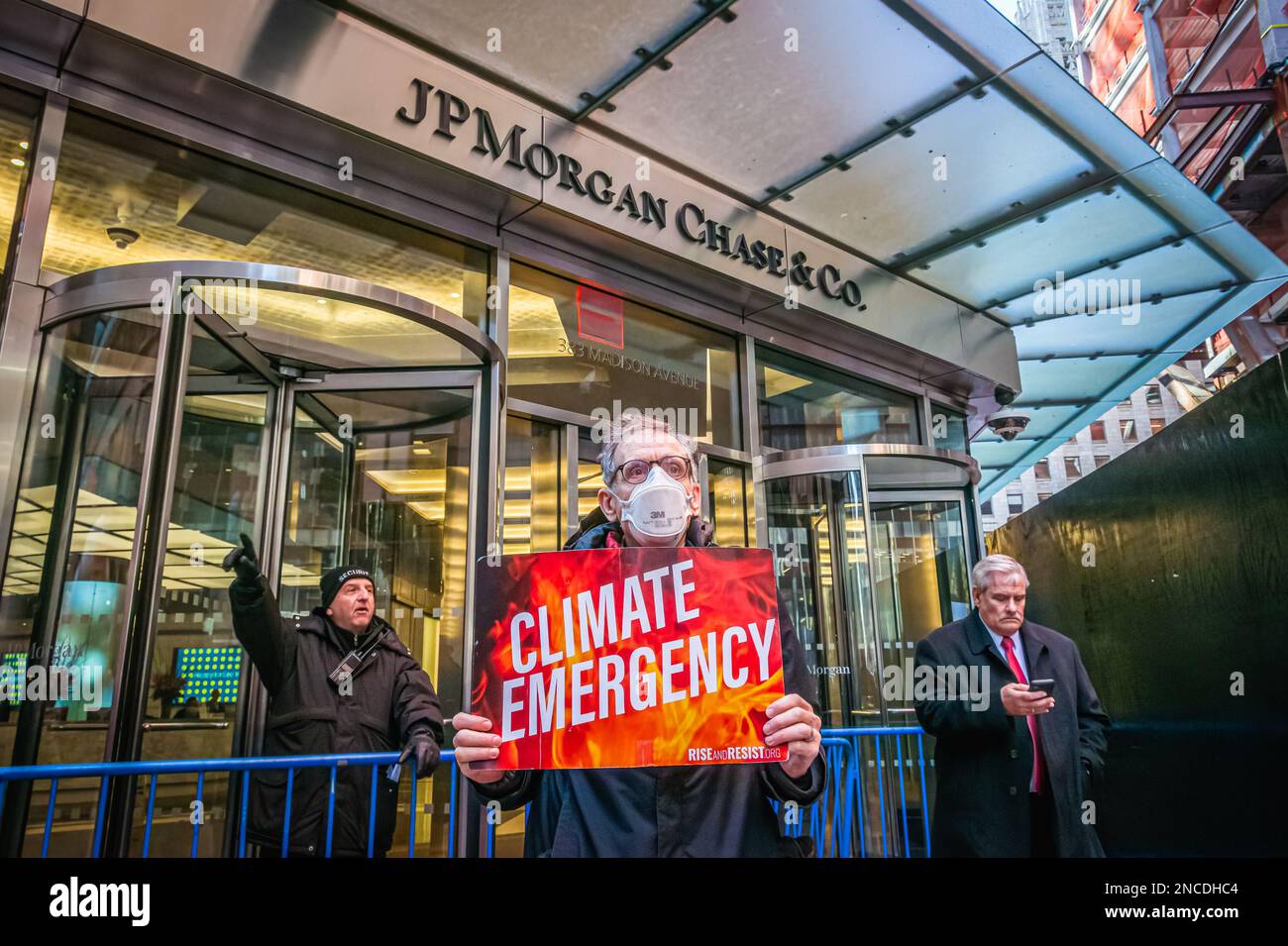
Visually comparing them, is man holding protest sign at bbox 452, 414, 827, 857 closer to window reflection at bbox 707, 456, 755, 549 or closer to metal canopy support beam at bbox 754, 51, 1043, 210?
window reflection at bbox 707, 456, 755, 549

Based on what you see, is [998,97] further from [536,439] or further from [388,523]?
[388,523]

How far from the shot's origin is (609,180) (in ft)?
18.9

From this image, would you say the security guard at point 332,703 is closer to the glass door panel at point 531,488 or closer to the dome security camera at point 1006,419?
the glass door panel at point 531,488

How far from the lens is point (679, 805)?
5.40ft

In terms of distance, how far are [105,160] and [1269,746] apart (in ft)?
19.3

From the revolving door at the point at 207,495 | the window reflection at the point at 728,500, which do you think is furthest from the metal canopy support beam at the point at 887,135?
the revolving door at the point at 207,495

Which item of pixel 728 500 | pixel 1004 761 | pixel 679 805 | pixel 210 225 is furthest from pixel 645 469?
pixel 728 500

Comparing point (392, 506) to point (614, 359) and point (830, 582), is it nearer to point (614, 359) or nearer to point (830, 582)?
point (614, 359)

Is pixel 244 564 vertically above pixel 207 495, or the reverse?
pixel 207 495

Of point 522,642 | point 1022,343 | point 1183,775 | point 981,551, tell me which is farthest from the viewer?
point 1022,343

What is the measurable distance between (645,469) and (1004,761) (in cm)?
207

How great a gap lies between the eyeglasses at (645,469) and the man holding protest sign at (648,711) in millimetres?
330

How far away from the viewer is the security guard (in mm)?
3221
